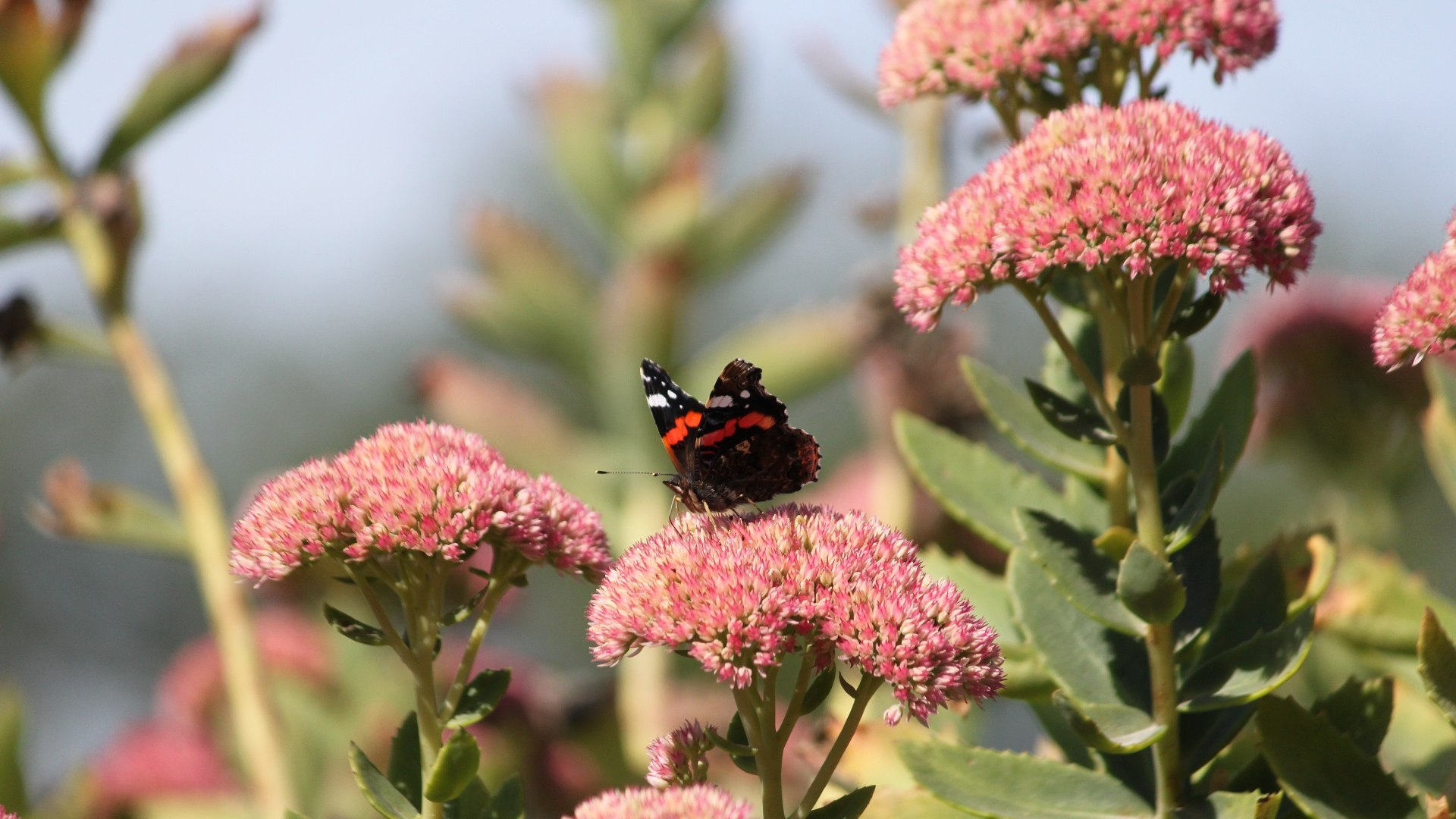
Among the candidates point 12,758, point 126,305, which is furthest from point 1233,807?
point 126,305

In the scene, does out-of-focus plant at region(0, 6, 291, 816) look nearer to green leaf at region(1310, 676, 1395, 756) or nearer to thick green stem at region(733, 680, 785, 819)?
thick green stem at region(733, 680, 785, 819)

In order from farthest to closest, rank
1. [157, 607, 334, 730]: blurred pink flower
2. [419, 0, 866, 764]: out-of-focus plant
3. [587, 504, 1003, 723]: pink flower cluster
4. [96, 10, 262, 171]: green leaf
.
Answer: [419, 0, 866, 764]: out-of-focus plant → [157, 607, 334, 730]: blurred pink flower → [96, 10, 262, 171]: green leaf → [587, 504, 1003, 723]: pink flower cluster

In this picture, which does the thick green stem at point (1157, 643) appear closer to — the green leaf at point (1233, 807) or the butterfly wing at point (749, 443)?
the green leaf at point (1233, 807)

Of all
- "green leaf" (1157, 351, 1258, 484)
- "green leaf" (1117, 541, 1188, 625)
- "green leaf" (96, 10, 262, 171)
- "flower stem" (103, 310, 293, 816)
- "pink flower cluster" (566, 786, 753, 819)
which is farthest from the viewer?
"green leaf" (96, 10, 262, 171)

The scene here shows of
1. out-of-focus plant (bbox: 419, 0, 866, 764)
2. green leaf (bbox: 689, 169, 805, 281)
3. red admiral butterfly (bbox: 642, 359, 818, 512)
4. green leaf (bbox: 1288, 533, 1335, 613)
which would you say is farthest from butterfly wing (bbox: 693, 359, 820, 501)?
green leaf (bbox: 689, 169, 805, 281)

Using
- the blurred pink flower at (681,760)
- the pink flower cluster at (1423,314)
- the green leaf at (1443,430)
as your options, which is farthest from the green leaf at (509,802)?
the green leaf at (1443,430)

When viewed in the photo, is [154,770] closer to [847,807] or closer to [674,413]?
[674,413]
